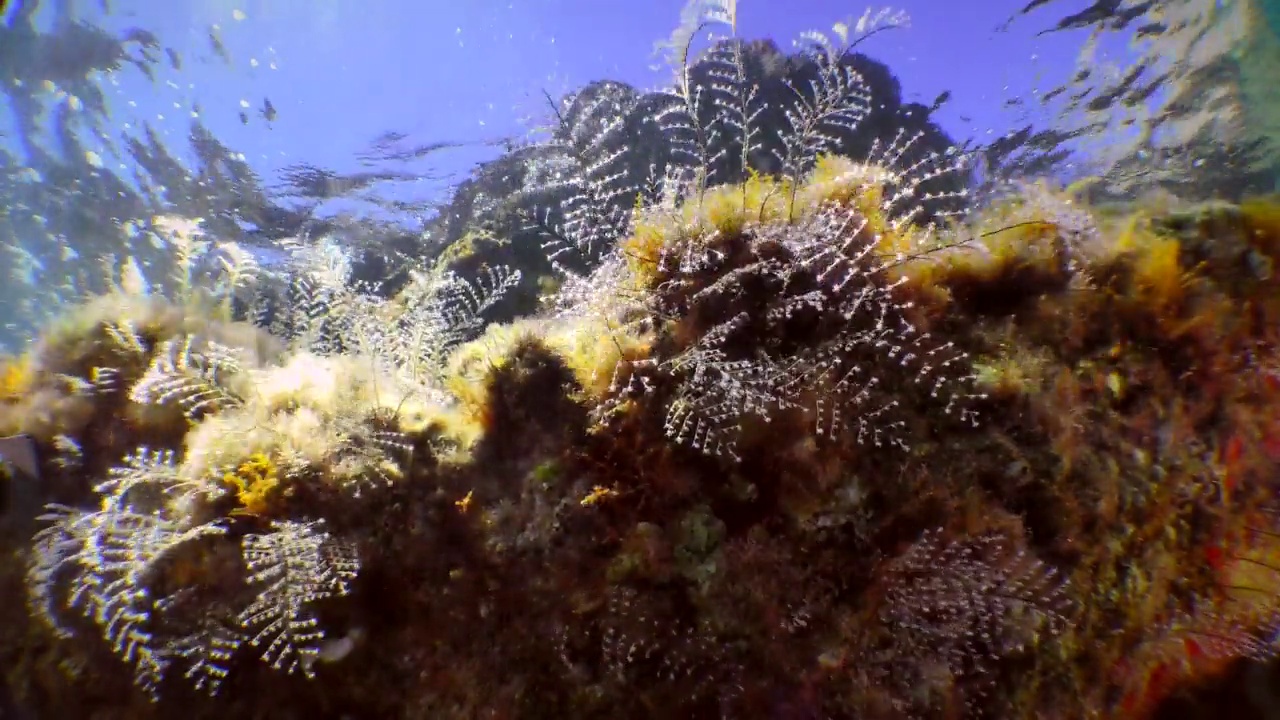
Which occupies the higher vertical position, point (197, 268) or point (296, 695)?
point (197, 268)

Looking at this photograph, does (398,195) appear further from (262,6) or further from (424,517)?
(424,517)

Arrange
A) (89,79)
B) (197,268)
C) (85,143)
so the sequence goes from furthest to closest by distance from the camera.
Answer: (197,268) → (85,143) → (89,79)

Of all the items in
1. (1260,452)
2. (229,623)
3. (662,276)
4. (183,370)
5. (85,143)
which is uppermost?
(85,143)

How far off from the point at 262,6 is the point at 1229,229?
20.8 meters

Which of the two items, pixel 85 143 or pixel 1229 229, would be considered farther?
pixel 85 143

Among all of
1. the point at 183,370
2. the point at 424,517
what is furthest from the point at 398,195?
the point at 424,517

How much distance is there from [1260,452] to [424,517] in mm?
4529

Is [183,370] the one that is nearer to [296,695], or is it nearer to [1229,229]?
[296,695]

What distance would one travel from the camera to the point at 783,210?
9.91 ft

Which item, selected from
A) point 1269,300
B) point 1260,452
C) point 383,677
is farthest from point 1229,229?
point 383,677

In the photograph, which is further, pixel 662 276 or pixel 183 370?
pixel 183 370

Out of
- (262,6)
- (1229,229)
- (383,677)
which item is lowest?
(383,677)

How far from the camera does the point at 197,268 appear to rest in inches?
689

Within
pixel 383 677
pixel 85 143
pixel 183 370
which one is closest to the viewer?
pixel 383 677
